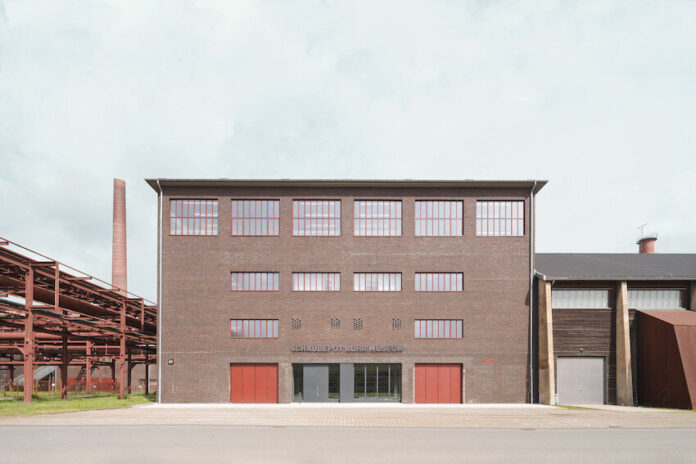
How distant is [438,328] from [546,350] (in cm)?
616

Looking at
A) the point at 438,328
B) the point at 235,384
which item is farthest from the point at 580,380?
the point at 235,384

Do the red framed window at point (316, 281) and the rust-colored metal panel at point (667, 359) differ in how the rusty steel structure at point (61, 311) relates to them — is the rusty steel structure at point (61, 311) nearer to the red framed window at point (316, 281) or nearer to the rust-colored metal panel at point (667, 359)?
the red framed window at point (316, 281)

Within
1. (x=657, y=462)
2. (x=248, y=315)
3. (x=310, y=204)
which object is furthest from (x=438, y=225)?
(x=657, y=462)

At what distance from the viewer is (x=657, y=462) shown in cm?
1315

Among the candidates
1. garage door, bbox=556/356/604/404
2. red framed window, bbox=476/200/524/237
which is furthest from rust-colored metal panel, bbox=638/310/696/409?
red framed window, bbox=476/200/524/237

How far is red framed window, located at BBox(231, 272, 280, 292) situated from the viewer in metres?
31.8

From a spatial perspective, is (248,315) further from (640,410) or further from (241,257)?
(640,410)

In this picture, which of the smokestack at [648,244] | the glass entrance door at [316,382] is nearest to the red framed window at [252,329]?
the glass entrance door at [316,382]

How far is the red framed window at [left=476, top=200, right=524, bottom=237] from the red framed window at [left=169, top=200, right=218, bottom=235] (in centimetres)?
1583

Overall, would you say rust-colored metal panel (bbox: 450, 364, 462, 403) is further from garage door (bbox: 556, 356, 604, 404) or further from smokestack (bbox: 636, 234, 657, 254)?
smokestack (bbox: 636, 234, 657, 254)

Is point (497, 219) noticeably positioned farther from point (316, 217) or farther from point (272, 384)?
point (272, 384)

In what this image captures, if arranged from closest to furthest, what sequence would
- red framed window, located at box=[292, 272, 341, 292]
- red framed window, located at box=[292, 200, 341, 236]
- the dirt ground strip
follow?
the dirt ground strip
red framed window, located at box=[292, 272, 341, 292]
red framed window, located at box=[292, 200, 341, 236]

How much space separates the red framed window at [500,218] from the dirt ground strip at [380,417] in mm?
10014

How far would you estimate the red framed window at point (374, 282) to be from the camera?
31.9 meters
